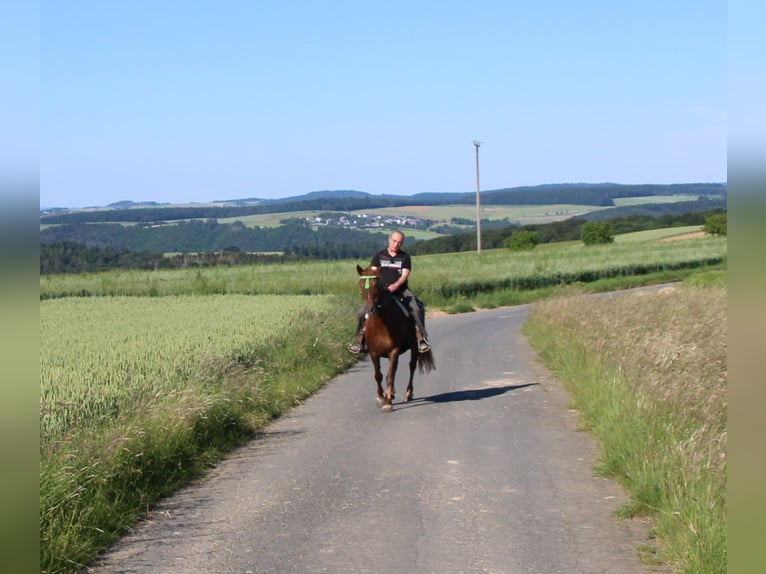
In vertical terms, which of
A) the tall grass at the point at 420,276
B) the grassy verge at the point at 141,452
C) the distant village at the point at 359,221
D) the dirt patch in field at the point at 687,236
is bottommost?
the tall grass at the point at 420,276

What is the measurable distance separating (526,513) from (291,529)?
81.2 inches

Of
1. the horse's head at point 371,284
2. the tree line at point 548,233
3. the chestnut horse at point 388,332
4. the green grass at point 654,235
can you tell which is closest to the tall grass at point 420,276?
the chestnut horse at point 388,332

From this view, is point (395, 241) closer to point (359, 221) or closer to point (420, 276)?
point (420, 276)

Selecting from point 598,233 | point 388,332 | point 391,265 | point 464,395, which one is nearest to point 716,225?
point 598,233

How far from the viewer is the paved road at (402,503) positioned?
722 cm

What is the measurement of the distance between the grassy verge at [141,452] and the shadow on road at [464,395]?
1938 mm

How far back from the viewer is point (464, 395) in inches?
637

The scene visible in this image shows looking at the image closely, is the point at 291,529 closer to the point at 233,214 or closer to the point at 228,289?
the point at 228,289

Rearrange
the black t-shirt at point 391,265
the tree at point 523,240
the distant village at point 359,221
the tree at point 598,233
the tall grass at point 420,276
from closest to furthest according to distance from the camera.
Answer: the black t-shirt at point 391,265 → the tall grass at point 420,276 → the distant village at point 359,221 → the tree at point 523,240 → the tree at point 598,233

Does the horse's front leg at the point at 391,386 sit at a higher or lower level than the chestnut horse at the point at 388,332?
lower

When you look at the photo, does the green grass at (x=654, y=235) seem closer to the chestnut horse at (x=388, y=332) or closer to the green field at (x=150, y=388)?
the green field at (x=150, y=388)

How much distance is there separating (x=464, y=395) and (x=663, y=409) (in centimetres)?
559

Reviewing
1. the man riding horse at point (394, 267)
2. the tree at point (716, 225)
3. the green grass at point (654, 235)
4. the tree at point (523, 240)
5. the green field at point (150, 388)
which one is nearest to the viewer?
the green field at point (150, 388)
